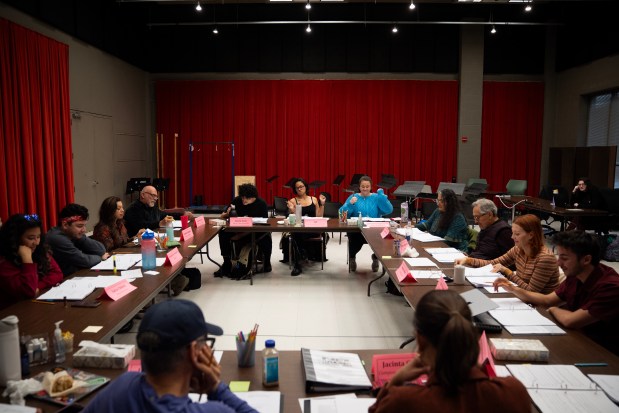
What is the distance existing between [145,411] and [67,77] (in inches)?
314

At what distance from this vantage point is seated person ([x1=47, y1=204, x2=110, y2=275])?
349cm

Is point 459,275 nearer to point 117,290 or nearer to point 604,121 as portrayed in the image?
point 117,290

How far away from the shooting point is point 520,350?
2.03 meters

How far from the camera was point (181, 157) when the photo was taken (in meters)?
11.8

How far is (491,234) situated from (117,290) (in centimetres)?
294

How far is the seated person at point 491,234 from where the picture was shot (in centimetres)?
406

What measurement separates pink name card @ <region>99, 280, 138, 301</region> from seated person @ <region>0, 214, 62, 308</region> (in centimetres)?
40

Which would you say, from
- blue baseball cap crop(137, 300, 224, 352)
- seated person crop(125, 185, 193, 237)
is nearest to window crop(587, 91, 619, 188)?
seated person crop(125, 185, 193, 237)

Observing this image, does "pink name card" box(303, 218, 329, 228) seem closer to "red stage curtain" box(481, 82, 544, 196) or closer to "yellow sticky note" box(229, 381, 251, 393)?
"yellow sticky note" box(229, 381, 251, 393)

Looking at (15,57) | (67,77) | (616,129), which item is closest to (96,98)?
(67,77)

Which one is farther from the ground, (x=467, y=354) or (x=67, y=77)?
(x=67, y=77)

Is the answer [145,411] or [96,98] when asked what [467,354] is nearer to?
[145,411]

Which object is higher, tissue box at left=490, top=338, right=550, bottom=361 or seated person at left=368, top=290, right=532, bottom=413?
seated person at left=368, top=290, right=532, bottom=413

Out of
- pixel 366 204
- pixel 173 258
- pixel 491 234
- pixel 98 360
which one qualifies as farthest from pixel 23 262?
pixel 366 204
